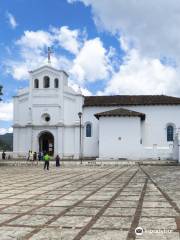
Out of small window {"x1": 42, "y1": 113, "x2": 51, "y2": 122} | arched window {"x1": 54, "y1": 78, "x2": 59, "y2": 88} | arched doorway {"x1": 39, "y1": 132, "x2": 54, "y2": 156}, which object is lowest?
arched doorway {"x1": 39, "y1": 132, "x2": 54, "y2": 156}

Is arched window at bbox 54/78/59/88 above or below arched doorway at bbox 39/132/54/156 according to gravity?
above

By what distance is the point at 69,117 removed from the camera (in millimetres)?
47062

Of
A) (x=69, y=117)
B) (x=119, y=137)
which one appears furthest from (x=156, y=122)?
(x=69, y=117)

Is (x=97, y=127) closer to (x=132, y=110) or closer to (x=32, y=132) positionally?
(x=132, y=110)

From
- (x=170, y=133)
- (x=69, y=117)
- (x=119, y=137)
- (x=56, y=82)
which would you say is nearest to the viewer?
(x=119, y=137)

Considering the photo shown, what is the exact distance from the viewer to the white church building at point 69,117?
4609cm

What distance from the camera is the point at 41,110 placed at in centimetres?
4722

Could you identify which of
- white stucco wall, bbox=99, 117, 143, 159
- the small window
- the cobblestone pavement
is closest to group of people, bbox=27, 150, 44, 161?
the small window

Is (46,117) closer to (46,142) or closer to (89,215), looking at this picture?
(46,142)

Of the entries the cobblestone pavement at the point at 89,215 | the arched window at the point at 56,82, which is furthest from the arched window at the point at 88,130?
the cobblestone pavement at the point at 89,215

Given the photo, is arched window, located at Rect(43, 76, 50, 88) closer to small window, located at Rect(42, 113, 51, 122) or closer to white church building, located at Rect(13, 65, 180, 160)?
white church building, located at Rect(13, 65, 180, 160)

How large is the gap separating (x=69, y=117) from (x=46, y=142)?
4.41 metres

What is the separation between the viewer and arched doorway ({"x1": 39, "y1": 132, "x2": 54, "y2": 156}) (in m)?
47.7

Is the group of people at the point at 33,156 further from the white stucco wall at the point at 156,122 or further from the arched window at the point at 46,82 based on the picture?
the arched window at the point at 46,82
